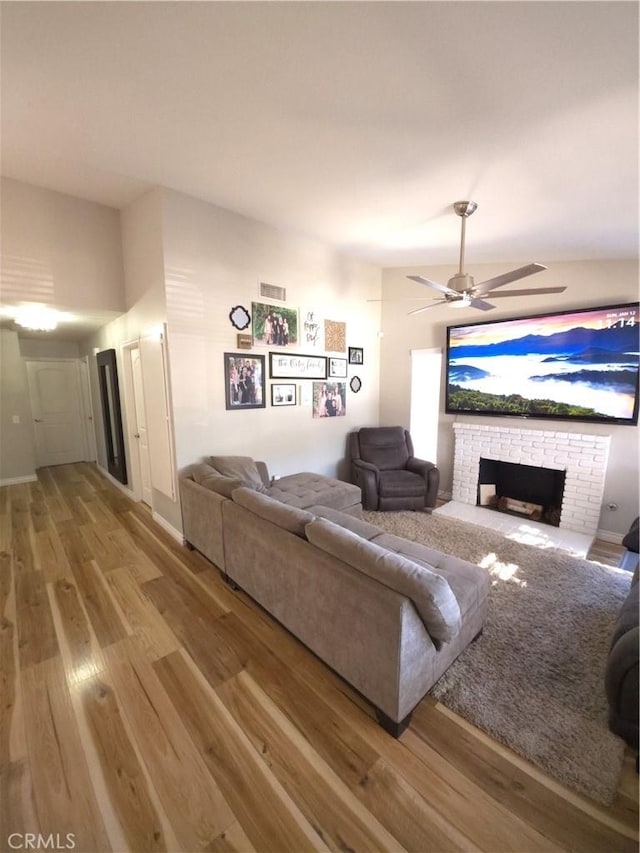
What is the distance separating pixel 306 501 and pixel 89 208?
3.65 metres

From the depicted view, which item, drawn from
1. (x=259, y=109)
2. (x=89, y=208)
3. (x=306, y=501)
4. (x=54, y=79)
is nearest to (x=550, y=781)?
(x=306, y=501)

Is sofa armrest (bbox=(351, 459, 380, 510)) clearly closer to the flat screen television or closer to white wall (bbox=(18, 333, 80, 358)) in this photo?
the flat screen television

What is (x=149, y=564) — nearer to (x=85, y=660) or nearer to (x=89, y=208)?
(x=85, y=660)

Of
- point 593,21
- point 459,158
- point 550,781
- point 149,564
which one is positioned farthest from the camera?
point 149,564

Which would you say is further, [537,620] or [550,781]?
[537,620]

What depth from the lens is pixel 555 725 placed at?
5.09 feet

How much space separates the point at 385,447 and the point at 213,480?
257 centimetres

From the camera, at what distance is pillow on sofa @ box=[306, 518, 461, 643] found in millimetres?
1407

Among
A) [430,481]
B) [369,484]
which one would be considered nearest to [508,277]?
[430,481]

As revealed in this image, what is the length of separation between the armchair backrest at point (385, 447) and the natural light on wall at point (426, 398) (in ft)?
1.45

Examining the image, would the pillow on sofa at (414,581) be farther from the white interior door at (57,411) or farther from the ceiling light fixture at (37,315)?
the white interior door at (57,411)

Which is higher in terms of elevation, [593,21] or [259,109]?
[259,109]

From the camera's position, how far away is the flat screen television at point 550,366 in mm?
3201

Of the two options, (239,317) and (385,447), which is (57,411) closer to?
(239,317)
